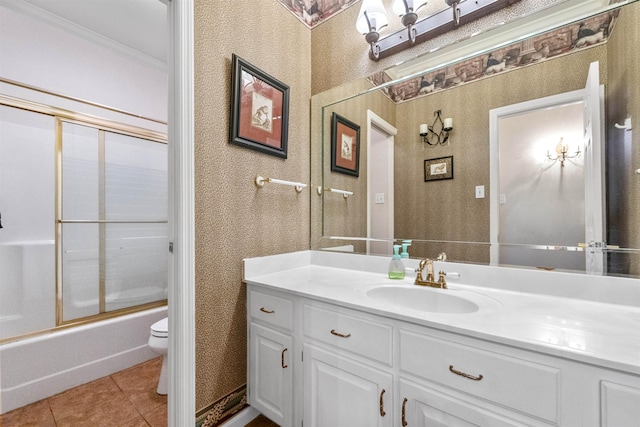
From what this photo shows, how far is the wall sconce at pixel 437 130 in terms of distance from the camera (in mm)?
1406

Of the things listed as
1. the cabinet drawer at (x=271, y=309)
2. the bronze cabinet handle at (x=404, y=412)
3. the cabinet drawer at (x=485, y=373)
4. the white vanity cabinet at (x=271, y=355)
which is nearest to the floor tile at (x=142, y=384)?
the white vanity cabinet at (x=271, y=355)

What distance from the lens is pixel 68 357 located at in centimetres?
181

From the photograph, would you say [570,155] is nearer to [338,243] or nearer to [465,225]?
[465,225]

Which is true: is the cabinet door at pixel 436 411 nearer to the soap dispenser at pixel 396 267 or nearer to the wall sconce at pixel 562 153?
the soap dispenser at pixel 396 267

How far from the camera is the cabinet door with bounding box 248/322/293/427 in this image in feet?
4.08

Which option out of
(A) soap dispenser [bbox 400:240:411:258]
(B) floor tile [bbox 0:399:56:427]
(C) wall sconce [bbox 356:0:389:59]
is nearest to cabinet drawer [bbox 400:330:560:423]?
(A) soap dispenser [bbox 400:240:411:258]

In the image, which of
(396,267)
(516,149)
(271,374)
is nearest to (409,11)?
(516,149)

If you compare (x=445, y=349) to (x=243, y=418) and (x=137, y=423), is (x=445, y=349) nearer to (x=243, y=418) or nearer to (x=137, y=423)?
(x=243, y=418)

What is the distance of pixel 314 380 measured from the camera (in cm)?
115

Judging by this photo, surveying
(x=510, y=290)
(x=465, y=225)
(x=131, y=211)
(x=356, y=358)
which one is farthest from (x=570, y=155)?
(x=131, y=211)

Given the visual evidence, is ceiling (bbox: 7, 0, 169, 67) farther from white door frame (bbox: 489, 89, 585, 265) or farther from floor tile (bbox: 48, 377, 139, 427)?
floor tile (bbox: 48, 377, 139, 427)

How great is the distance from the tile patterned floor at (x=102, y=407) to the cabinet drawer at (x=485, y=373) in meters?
1.49

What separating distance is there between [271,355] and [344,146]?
130 cm

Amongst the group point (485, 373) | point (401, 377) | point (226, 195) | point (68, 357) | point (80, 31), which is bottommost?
point (68, 357)
